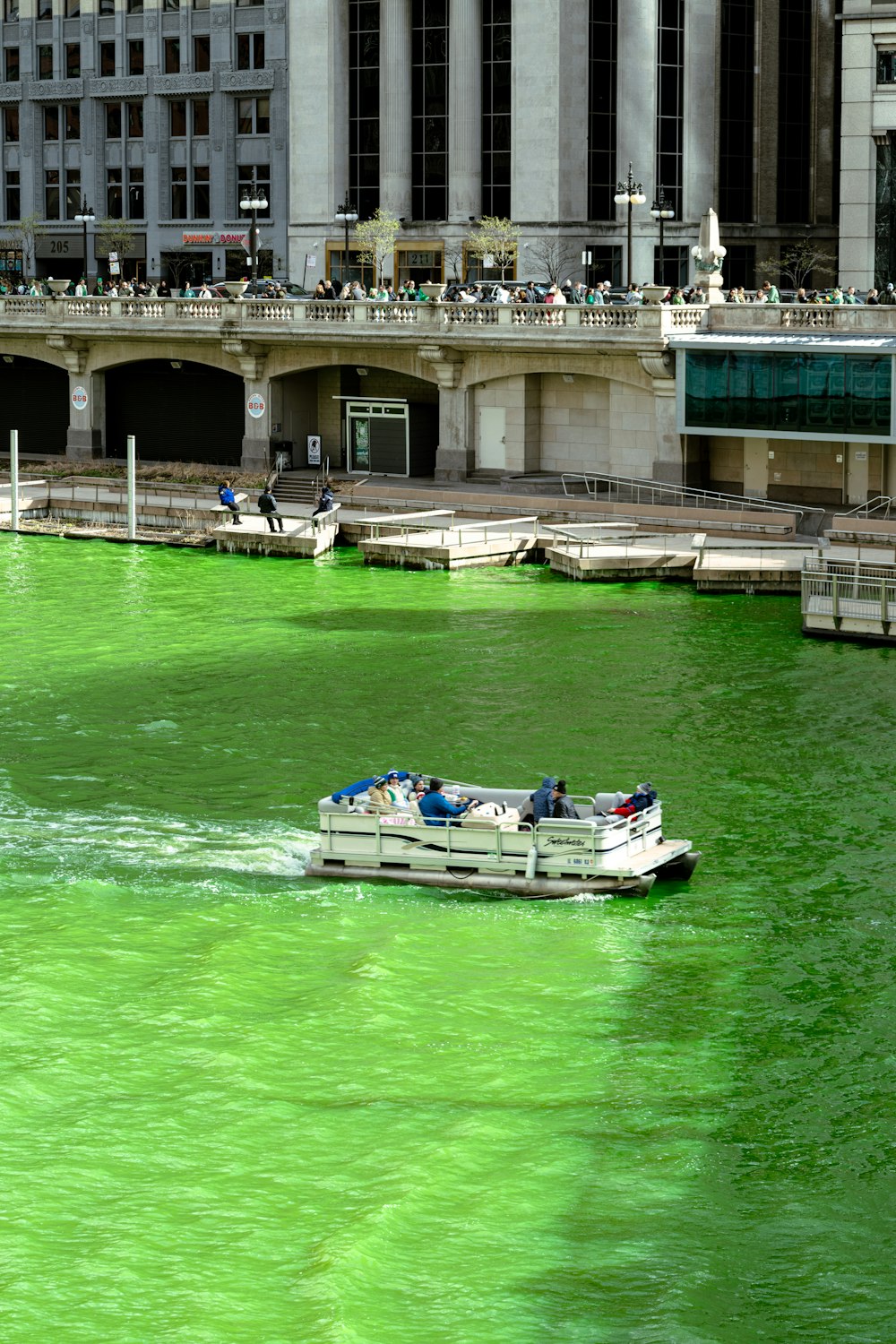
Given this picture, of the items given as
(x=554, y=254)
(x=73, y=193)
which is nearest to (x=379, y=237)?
(x=554, y=254)

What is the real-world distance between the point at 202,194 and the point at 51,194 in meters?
11.4

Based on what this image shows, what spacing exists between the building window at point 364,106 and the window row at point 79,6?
24.7 ft

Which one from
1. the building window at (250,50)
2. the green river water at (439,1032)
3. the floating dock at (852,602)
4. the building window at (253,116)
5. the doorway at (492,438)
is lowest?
the green river water at (439,1032)

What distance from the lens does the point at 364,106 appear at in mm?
107438

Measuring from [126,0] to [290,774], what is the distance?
86.5 meters

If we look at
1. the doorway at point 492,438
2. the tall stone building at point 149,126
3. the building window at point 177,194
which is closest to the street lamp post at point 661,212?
the doorway at point 492,438

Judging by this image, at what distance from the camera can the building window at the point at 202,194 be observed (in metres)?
115

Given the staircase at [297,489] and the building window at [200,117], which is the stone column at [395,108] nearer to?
the building window at [200,117]

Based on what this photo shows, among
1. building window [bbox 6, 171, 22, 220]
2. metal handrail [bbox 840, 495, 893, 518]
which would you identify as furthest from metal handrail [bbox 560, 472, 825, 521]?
building window [bbox 6, 171, 22, 220]

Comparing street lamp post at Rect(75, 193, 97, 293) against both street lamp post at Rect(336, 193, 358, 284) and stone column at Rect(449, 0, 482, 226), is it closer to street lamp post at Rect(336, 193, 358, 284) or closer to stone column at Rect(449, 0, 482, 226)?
street lamp post at Rect(336, 193, 358, 284)

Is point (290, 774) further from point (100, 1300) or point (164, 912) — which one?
point (100, 1300)

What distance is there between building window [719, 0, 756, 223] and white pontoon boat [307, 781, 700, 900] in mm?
78955

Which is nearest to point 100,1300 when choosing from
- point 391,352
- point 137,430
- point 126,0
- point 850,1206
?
point 850,1206

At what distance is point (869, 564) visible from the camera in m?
51.8
